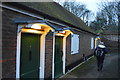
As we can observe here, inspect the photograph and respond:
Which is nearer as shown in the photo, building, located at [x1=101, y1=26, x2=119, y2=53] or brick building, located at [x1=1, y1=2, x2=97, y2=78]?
brick building, located at [x1=1, y1=2, x2=97, y2=78]

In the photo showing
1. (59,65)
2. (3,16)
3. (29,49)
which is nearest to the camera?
(3,16)

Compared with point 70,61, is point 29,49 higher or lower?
higher

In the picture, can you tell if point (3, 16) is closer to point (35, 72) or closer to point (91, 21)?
point (35, 72)

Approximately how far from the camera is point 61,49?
7.68 m

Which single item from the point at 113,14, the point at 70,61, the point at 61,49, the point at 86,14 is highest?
the point at 86,14

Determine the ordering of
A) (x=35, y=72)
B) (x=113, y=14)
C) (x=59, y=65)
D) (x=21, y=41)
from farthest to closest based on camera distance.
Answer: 1. (x=113, y=14)
2. (x=59, y=65)
3. (x=35, y=72)
4. (x=21, y=41)

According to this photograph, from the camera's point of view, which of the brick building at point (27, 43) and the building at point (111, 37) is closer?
the brick building at point (27, 43)

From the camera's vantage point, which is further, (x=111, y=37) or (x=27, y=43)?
(x=111, y=37)

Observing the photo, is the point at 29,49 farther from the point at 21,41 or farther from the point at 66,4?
the point at 66,4

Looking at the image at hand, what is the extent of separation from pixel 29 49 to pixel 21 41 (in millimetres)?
549

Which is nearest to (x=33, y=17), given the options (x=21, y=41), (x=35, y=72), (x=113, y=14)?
(x=21, y=41)

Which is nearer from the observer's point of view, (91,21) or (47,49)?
(47,49)

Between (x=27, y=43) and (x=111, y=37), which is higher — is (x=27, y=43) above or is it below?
below

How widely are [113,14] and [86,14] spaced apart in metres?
20.1
